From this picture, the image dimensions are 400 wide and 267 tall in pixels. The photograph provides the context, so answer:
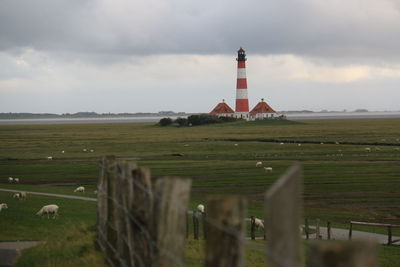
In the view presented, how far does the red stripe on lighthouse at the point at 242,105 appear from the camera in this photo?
15450cm

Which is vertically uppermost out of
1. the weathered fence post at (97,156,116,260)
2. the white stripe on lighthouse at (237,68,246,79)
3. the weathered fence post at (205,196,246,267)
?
the white stripe on lighthouse at (237,68,246,79)

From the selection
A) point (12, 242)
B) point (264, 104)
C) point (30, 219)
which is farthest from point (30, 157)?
point (264, 104)

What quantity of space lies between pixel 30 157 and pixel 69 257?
59760 millimetres

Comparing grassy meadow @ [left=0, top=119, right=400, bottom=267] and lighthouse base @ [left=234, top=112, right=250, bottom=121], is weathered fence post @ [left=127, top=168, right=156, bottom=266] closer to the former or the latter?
grassy meadow @ [left=0, top=119, right=400, bottom=267]

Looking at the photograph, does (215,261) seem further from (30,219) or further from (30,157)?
(30,157)

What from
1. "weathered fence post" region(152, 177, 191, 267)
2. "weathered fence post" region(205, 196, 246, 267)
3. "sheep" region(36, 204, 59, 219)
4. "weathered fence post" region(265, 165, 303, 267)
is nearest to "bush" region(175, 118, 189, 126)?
"sheep" region(36, 204, 59, 219)

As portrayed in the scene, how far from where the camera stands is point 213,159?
63.6 meters

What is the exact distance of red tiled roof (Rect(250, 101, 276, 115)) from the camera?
547ft

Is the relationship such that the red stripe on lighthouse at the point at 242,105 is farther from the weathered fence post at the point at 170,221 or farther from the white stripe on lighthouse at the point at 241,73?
the weathered fence post at the point at 170,221

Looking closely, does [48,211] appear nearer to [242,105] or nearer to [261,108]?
[242,105]

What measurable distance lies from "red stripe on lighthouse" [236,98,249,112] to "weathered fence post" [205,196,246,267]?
150m

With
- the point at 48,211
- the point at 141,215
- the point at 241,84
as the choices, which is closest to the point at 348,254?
the point at 141,215

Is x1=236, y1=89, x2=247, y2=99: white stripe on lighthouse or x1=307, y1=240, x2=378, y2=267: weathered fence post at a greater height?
x1=236, y1=89, x2=247, y2=99: white stripe on lighthouse

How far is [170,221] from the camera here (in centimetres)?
598
